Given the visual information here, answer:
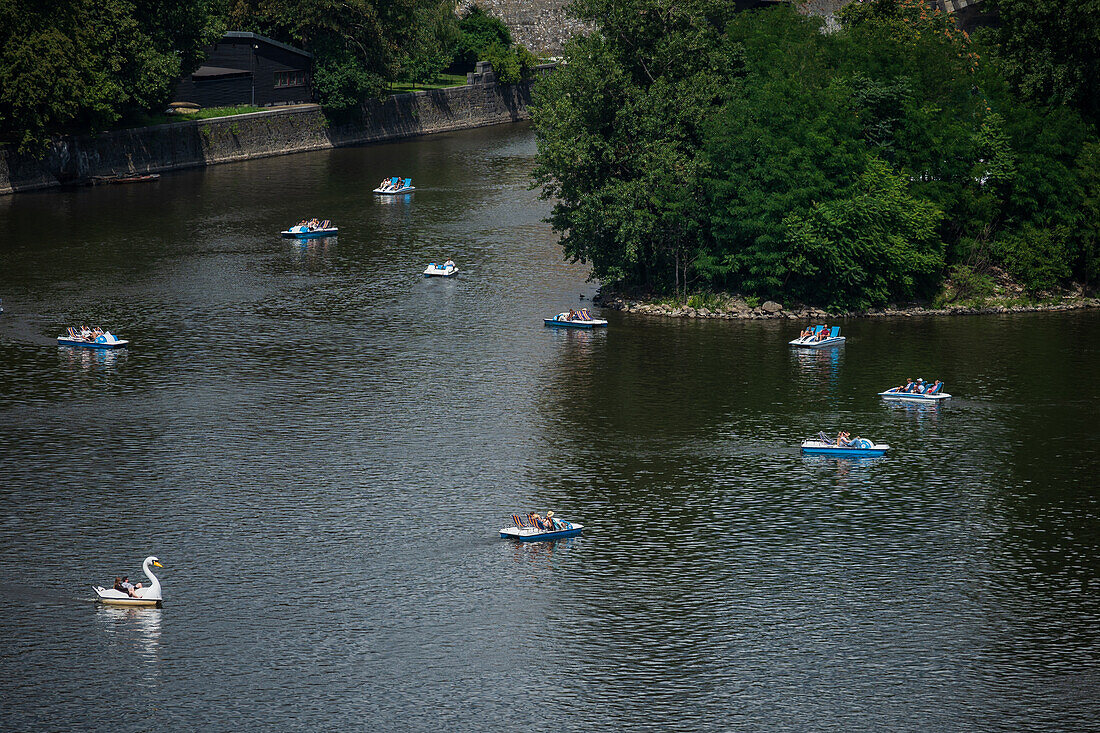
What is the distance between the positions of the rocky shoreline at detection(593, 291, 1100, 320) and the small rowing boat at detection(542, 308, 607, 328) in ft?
20.2

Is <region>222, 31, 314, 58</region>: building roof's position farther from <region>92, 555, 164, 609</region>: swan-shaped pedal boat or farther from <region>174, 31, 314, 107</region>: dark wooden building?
<region>92, 555, 164, 609</region>: swan-shaped pedal boat

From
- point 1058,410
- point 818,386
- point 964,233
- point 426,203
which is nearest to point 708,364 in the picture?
point 818,386

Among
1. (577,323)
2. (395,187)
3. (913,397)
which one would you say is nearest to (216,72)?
(395,187)

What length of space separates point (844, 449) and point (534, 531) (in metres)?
23.1

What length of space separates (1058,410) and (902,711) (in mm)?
39999

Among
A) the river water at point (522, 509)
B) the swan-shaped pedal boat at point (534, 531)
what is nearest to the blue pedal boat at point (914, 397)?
the river water at point (522, 509)

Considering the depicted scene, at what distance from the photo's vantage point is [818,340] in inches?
4146

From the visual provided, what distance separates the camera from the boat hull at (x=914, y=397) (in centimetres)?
9356

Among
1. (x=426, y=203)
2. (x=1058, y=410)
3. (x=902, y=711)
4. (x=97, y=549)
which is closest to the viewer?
(x=902, y=711)

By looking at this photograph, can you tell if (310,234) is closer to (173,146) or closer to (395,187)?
(395,187)

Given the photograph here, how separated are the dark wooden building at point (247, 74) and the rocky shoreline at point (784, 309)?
304 feet

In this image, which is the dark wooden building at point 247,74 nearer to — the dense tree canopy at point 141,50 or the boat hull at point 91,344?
the dense tree canopy at point 141,50

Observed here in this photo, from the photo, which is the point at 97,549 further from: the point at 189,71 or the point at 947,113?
the point at 189,71

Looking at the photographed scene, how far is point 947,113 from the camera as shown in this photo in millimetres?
119812
